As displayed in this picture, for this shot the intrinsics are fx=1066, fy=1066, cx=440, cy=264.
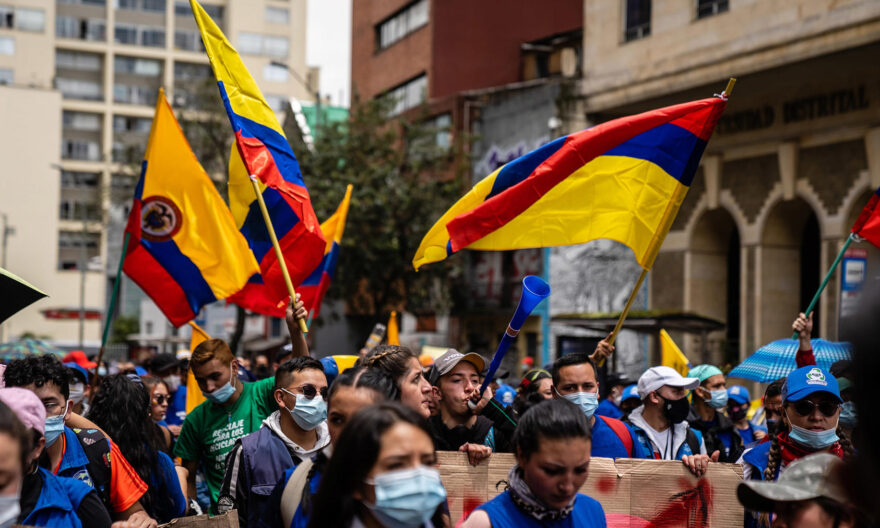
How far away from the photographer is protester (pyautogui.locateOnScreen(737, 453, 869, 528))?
10.3 feet

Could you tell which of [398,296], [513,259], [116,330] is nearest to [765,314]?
[513,259]

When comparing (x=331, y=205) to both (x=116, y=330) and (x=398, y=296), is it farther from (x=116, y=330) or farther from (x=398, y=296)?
(x=116, y=330)

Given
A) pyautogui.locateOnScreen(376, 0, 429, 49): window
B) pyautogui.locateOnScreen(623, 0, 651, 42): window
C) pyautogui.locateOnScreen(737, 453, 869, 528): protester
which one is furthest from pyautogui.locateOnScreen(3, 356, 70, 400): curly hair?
pyautogui.locateOnScreen(376, 0, 429, 49): window

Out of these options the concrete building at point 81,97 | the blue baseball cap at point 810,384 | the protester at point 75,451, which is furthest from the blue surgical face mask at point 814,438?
the concrete building at point 81,97

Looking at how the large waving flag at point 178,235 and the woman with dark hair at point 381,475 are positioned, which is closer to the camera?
the woman with dark hair at point 381,475

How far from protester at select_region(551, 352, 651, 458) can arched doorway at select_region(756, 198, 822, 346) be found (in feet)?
59.0

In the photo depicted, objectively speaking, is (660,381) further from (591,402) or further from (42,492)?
(42,492)

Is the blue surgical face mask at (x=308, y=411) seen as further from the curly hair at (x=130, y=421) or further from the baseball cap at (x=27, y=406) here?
the baseball cap at (x=27, y=406)

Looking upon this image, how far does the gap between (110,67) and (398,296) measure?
45337 mm

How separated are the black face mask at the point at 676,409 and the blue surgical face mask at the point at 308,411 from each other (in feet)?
7.22

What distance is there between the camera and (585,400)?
587 cm

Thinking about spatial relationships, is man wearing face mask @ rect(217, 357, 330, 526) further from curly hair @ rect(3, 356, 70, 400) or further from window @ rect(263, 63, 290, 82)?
window @ rect(263, 63, 290, 82)

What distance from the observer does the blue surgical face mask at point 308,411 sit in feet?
17.1

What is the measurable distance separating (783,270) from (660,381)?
18256mm
